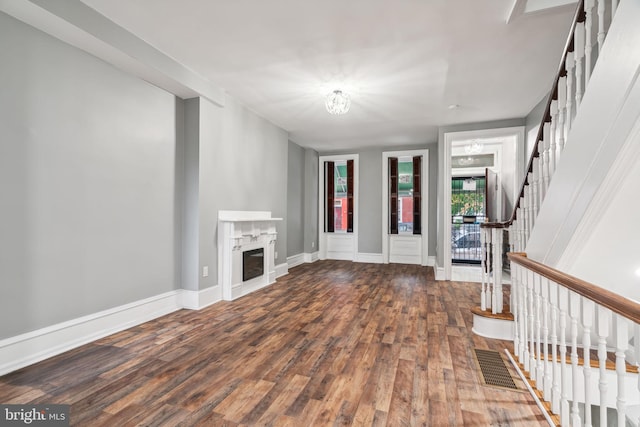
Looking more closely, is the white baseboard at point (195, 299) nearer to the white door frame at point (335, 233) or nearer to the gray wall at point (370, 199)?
the white door frame at point (335, 233)

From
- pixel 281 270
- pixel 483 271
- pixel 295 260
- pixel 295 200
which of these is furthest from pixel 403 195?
pixel 483 271

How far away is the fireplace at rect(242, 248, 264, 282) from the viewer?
13.7ft

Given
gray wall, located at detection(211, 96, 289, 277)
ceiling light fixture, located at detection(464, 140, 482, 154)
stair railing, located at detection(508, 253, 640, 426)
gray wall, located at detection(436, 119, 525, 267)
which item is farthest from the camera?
ceiling light fixture, located at detection(464, 140, 482, 154)

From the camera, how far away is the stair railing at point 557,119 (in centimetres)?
168

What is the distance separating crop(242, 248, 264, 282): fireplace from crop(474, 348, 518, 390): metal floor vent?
2890mm

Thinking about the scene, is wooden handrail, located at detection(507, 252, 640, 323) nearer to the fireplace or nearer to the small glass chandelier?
the small glass chandelier

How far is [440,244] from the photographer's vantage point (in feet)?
17.3

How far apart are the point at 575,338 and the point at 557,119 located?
1.52 meters

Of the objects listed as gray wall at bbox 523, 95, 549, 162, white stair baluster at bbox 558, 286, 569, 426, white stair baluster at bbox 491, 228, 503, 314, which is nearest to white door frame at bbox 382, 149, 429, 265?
gray wall at bbox 523, 95, 549, 162

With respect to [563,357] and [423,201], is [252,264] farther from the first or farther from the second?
[423,201]

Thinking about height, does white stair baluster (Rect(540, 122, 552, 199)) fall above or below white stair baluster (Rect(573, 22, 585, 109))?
below

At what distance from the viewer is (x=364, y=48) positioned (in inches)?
111

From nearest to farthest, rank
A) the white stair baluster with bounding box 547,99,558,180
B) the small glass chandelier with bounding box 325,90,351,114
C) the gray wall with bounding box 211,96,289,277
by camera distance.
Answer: the white stair baluster with bounding box 547,99,558,180 < the small glass chandelier with bounding box 325,90,351,114 < the gray wall with bounding box 211,96,289,277

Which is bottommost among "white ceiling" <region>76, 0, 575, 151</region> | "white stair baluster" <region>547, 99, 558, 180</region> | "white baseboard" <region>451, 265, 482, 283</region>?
"white baseboard" <region>451, 265, 482, 283</region>
